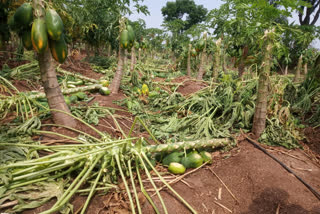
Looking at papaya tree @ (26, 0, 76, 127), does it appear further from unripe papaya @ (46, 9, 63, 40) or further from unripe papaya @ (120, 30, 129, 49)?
unripe papaya @ (120, 30, 129, 49)

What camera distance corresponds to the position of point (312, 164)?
2467mm

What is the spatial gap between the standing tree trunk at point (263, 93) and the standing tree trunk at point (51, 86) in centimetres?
277

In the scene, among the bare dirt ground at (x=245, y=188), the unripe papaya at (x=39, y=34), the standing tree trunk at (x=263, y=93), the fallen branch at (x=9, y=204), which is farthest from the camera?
the standing tree trunk at (x=263, y=93)

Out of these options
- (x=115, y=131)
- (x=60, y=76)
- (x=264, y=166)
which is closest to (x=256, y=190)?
(x=264, y=166)

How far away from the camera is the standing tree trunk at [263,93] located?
8.63ft

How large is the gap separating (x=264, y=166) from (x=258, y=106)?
0.98m

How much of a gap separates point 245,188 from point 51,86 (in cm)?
262

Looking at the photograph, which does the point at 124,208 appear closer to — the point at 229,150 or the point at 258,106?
the point at 229,150

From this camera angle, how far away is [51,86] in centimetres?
239

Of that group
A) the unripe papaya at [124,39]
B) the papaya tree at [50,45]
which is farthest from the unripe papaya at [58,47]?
the unripe papaya at [124,39]

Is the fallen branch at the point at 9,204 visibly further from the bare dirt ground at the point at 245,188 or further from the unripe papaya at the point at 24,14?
the unripe papaya at the point at 24,14

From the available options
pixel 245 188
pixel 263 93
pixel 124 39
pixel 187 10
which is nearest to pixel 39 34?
pixel 124 39

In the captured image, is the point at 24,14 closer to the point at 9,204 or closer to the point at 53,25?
the point at 53,25

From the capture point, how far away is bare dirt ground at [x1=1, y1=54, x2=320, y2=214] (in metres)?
1.79
